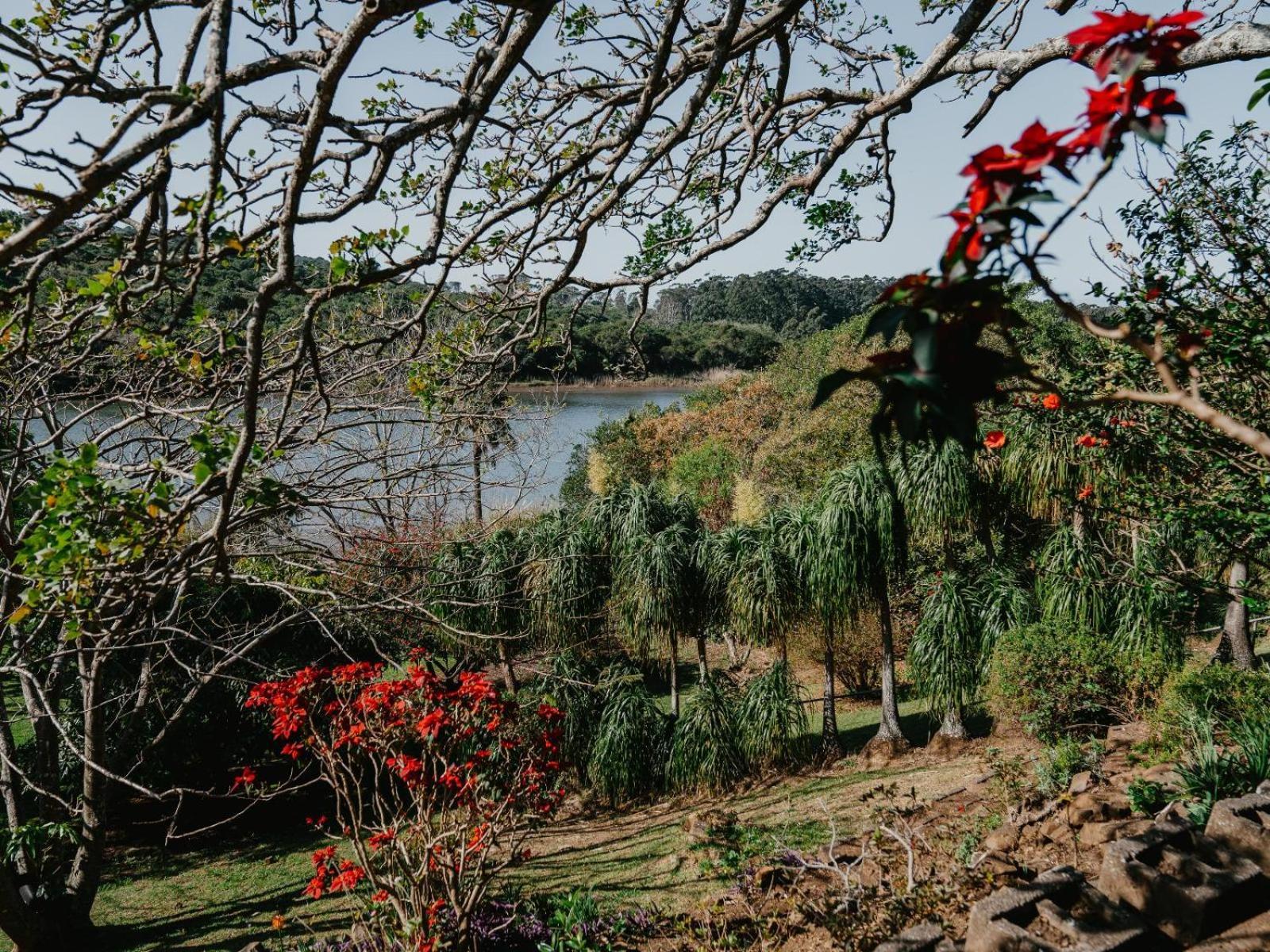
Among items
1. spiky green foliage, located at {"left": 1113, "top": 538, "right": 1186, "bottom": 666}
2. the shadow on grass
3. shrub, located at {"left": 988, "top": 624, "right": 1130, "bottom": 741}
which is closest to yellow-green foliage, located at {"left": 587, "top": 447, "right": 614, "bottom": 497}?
the shadow on grass

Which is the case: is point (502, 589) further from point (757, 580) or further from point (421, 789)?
point (421, 789)

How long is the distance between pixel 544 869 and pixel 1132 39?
6.87 meters

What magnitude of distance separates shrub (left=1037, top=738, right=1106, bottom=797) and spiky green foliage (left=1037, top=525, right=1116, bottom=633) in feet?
6.47

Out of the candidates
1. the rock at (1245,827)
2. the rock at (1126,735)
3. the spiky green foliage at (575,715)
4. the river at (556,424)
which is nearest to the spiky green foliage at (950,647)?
the rock at (1126,735)

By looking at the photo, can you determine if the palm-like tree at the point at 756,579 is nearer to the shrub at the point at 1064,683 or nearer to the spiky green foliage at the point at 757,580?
the spiky green foliage at the point at 757,580

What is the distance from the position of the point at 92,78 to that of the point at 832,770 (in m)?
7.98

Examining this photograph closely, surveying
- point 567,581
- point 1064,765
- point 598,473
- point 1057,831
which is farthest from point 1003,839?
point 598,473

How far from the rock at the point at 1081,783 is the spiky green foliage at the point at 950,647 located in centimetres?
301

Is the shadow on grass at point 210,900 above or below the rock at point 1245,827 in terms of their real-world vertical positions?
below

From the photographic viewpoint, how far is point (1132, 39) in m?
1.30

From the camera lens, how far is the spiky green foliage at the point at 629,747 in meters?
7.84

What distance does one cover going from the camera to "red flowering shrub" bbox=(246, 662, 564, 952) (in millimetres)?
4254

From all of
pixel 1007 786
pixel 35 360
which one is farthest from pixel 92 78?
pixel 1007 786

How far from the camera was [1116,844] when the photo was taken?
9.72ft
